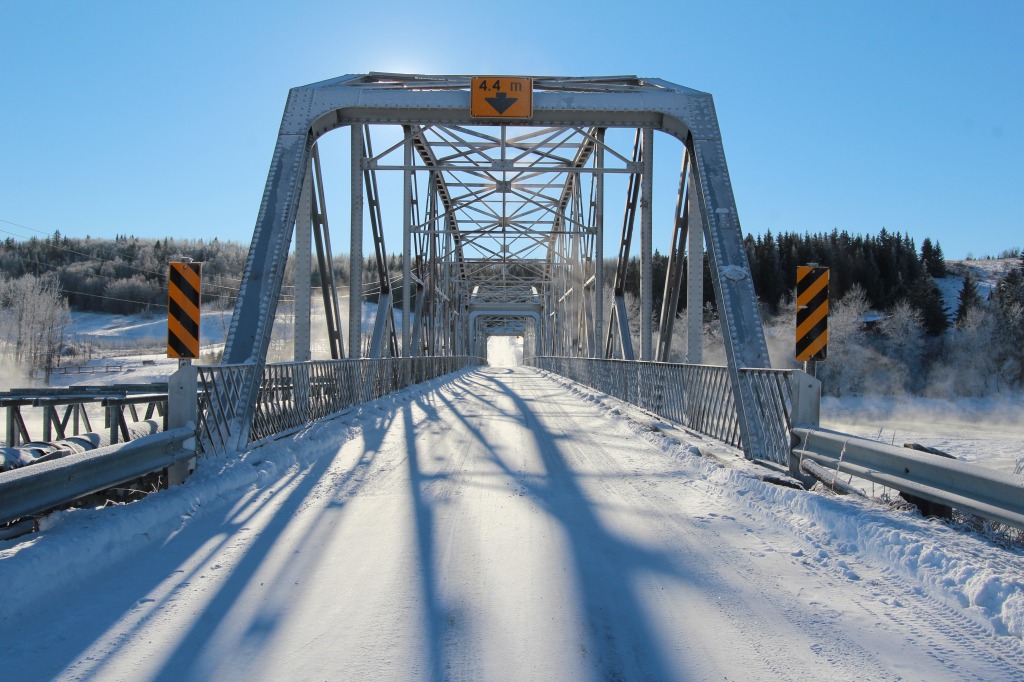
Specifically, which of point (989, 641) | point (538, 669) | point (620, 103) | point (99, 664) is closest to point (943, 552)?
point (989, 641)

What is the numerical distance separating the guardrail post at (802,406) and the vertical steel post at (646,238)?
9078 millimetres

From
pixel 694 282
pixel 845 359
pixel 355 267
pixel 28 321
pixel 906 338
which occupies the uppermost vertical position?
pixel 28 321

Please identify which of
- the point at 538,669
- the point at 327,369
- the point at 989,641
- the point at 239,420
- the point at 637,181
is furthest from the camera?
the point at 637,181

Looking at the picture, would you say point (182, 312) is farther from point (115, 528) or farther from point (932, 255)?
point (932, 255)

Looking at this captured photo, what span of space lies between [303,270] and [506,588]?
914 cm

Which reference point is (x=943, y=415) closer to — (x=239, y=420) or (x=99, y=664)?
Result: (x=239, y=420)

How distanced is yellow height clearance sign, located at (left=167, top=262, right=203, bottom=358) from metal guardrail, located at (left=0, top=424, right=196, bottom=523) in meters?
1.09

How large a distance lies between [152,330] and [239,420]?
85038mm

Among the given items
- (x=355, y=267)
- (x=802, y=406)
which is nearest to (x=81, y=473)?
(x=802, y=406)

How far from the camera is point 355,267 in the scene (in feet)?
47.2

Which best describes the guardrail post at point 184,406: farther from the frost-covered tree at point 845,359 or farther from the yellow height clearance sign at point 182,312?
the frost-covered tree at point 845,359

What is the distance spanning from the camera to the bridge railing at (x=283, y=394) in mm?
6285

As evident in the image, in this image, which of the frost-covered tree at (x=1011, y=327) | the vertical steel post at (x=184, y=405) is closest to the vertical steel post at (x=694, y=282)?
the vertical steel post at (x=184, y=405)

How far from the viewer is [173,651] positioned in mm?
2447
